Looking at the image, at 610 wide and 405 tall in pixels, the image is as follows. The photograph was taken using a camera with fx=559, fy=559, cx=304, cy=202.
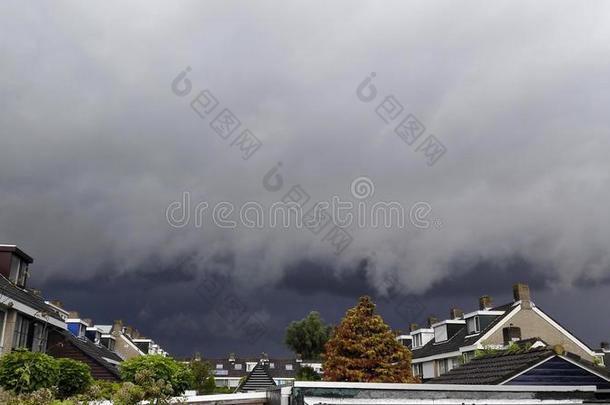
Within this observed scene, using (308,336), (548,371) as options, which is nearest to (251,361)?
(308,336)

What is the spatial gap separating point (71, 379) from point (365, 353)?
17.4m

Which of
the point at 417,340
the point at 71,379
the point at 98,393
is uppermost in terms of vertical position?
the point at 417,340

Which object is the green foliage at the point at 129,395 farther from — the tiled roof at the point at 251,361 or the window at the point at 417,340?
the tiled roof at the point at 251,361

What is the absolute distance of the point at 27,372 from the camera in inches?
789

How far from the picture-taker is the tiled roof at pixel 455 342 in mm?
48625

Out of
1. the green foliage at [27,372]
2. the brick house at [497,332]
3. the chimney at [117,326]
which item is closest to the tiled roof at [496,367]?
the green foliage at [27,372]

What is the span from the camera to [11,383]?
20484 mm

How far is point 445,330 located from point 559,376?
41939 mm

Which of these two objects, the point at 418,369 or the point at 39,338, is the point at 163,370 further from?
the point at 418,369

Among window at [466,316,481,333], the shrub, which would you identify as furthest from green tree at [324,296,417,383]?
window at [466,316,481,333]

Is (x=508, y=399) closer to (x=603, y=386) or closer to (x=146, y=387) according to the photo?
(x=603, y=386)

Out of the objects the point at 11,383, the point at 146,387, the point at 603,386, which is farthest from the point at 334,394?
the point at 11,383

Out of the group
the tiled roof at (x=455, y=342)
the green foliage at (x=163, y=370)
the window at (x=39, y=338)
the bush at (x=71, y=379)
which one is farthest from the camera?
the tiled roof at (x=455, y=342)

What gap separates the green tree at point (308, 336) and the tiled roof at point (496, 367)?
75.6m
